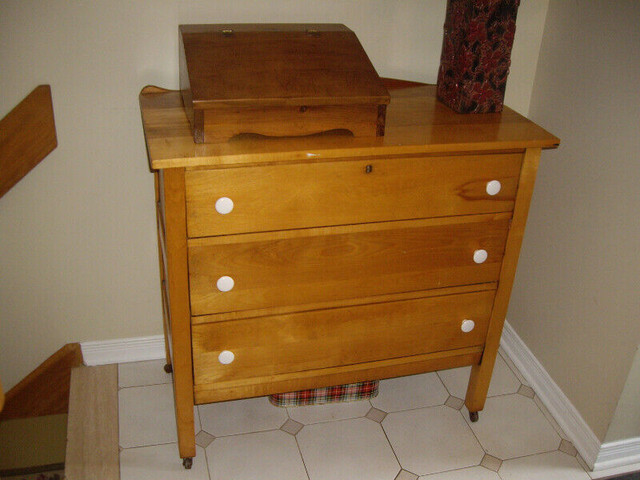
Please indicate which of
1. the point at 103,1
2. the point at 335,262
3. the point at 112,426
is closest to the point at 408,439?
the point at 335,262

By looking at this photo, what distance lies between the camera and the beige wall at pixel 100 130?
1.80 m

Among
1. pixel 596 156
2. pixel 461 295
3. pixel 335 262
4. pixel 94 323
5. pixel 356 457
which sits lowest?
pixel 356 457

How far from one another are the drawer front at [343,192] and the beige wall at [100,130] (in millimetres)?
559

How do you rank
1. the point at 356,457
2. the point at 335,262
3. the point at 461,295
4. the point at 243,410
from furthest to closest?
the point at 243,410, the point at 356,457, the point at 461,295, the point at 335,262

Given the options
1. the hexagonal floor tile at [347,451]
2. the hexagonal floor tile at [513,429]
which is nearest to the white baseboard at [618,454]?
the hexagonal floor tile at [513,429]

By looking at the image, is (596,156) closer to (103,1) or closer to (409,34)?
(409,34)

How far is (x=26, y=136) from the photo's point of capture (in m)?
1.86

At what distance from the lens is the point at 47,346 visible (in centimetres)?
224

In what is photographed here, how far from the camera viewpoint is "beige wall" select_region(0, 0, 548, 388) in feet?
5.90

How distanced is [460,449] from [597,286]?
68 centimetres

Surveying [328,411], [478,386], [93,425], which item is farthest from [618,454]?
[93,425]

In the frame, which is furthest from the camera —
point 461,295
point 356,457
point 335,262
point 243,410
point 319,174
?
point 243,410

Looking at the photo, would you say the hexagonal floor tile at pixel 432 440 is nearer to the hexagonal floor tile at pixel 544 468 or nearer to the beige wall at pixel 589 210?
the hexagonal floor tile at pixel 544 468

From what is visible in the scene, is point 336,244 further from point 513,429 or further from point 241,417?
point 513,429
